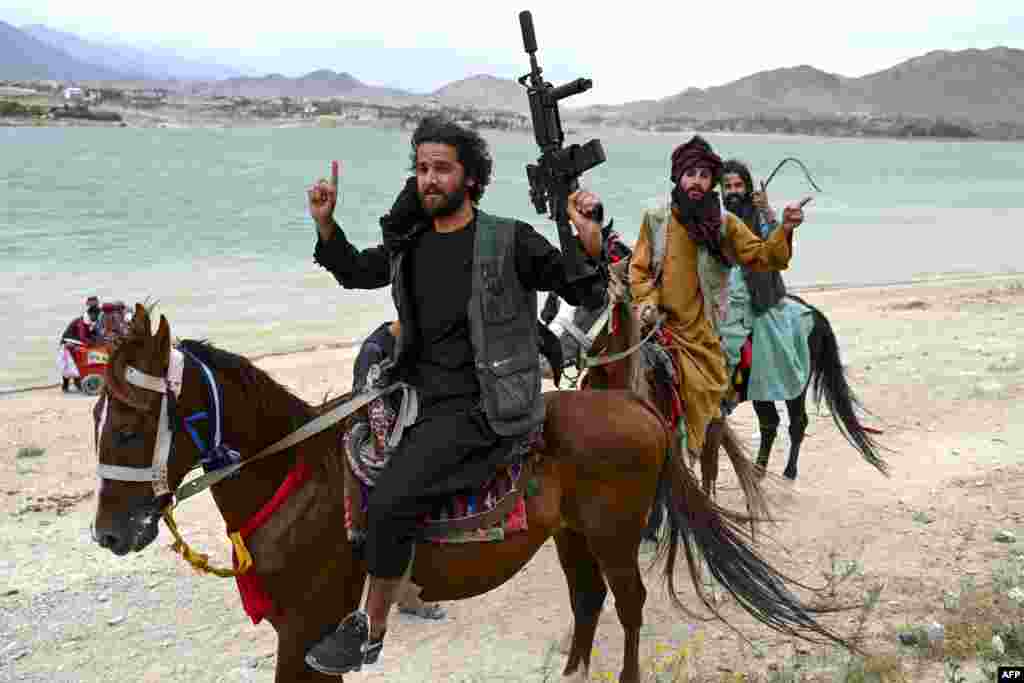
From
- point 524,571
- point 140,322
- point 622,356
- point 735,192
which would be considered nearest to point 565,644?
point 524,571

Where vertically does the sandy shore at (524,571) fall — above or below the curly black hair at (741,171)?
below

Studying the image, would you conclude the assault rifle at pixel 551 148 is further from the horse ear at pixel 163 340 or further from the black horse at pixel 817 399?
the black horse at pixel 817 399

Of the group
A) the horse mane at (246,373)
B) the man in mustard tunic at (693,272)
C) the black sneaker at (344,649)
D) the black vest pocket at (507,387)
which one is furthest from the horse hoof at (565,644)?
the horse mane at (246,373)

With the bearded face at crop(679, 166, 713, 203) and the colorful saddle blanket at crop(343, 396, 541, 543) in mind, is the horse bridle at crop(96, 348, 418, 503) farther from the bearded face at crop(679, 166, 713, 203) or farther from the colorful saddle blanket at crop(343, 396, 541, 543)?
the bearded face at crop(679, 166, 713, 203)

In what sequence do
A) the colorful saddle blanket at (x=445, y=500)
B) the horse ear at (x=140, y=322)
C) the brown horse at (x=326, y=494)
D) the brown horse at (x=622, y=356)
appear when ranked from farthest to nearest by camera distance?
the brown horse at (x=622, y=356)
the colorful saddle blanket at (x=445, y=500)
the brown horse at (x=326, y=494)
the horse ear at (x=140, y=322)

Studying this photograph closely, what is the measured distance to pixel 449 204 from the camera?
3.69m

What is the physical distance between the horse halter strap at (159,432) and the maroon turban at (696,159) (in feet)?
11.8

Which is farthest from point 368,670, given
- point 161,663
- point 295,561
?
point 295,561

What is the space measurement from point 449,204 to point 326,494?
1291 millimetres

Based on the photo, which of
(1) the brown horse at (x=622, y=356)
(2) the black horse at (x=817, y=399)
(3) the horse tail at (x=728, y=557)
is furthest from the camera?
(2) the black horse at (x=817, y=399)

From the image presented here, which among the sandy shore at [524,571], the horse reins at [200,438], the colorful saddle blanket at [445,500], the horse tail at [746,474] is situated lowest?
the sandy shore at [524,571]

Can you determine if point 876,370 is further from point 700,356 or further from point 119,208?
point 119,208

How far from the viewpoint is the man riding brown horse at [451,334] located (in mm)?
3648

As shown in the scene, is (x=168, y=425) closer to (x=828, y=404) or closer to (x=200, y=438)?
(x=200, y=438)
